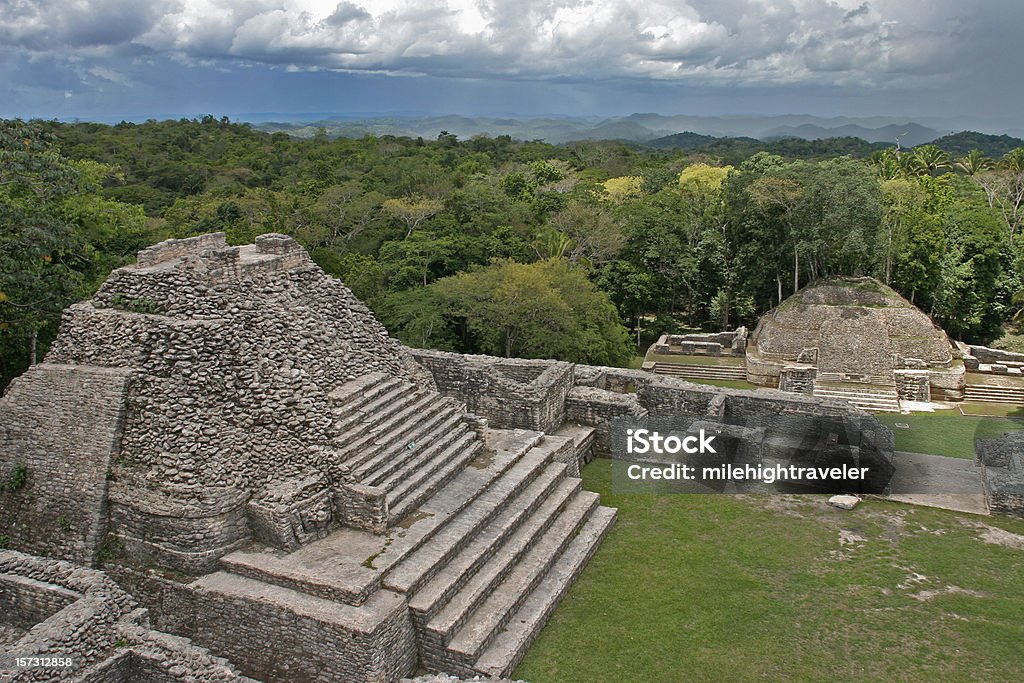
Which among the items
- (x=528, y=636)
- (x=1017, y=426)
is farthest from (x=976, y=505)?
(x=528, y=636)

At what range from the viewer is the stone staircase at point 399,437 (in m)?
9.98

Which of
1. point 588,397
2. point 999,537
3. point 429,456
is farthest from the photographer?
point 588,397

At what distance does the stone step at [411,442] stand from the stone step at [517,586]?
2.12 metres

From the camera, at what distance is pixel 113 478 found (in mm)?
9391

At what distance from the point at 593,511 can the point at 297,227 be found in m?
20.8

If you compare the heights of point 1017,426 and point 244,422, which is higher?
point 244,422

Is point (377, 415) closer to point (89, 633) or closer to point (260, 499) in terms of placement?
point (260, 499)

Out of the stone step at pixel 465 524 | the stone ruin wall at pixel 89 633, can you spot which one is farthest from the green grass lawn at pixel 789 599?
the stone ruin wall at pixel 89 633

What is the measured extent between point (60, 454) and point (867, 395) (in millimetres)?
18130

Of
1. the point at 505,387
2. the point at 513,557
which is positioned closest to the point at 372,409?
the point at 513,557

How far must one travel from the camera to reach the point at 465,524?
9977 millimetres

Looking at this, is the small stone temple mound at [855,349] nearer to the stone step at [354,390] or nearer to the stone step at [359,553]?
the stone step at [359,553]

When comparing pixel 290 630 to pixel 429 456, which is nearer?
pixel 290 630

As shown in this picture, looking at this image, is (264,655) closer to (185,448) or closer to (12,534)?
(185,448)
